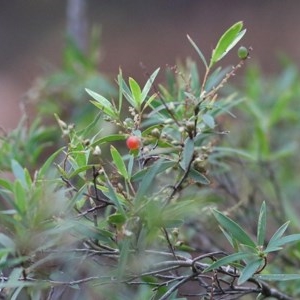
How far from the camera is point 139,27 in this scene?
16.2 ft

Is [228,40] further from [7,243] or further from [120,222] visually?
[7,243]

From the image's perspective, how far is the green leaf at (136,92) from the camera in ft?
2.92

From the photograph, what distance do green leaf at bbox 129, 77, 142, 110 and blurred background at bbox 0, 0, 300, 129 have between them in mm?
3462

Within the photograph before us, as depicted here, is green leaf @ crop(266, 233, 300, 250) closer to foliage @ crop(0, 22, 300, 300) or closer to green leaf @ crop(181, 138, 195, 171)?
foliage @ crop(0, 22, 300, 300)

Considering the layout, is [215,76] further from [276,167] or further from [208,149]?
[276,167]

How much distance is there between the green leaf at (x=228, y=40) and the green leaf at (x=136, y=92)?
0.33 feet

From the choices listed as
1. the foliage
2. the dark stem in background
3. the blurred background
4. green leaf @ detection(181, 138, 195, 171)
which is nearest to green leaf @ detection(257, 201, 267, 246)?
the foliage

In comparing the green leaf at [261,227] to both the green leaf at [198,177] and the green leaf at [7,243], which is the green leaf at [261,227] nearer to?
the green leaf at [198,177]

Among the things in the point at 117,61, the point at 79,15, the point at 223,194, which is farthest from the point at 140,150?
the point at 117,61

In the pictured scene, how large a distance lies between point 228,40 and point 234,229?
0.82ft

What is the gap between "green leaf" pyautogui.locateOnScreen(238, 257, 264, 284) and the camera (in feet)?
2.59

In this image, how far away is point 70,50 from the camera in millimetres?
2004

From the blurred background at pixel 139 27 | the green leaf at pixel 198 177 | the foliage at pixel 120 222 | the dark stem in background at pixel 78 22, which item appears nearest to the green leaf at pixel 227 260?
the foliage at pixel 120 222

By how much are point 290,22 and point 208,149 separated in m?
3.89
